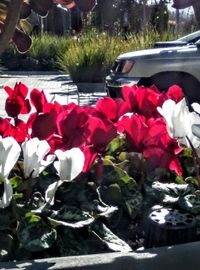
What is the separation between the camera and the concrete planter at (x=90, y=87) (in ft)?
57.5

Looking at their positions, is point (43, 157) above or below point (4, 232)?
above

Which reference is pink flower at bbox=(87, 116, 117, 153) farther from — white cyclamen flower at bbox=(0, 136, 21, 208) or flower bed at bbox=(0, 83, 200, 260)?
white cyclamen flower at bbox=(0, 136, 21, 208)

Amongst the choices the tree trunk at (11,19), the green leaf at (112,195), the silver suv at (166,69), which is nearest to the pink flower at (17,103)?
the green leaf at (112,195)

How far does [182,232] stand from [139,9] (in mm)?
29382

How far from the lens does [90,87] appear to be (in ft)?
58.0

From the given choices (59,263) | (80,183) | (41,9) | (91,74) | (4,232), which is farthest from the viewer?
(91,74)

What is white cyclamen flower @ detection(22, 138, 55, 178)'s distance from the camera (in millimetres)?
2863

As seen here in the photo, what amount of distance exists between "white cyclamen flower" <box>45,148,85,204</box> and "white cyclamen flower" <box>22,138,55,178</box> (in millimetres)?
94

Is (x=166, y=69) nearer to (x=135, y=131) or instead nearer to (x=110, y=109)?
(x=110, y=109)

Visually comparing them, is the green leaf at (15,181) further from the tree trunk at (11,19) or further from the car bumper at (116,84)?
the car bumper at (116,84)

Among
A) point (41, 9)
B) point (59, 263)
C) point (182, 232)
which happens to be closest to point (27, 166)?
point (59, 263)

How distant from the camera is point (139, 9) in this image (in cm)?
3148

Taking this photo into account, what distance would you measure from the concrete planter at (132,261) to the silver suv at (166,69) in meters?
9.25

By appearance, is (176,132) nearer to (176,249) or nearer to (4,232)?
(176,249)
